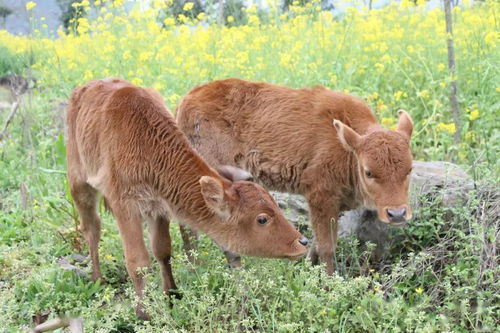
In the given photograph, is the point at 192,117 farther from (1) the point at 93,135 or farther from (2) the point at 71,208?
(2) the point at 71,208

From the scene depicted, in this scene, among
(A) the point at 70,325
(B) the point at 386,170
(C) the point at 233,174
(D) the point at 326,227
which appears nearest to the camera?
(A) the point at 70,325

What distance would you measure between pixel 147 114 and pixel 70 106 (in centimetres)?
122

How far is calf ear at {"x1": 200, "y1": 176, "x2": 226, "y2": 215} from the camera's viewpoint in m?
4.77

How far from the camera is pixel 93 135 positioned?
557 centimetres

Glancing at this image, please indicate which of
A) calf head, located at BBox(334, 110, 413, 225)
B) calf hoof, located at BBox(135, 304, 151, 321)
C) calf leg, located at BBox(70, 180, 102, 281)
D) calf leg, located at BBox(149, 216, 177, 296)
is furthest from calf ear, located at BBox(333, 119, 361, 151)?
calf leg, located at BBox(70, 180, 102, 281)

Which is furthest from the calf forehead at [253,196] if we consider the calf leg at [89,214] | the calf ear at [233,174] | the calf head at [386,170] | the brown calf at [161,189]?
the calf leg at [89,214]

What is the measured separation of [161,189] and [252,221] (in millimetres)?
790

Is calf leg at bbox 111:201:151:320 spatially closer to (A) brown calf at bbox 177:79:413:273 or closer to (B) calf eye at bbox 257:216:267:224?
(B) calf eye at bbox 257:216:267:224

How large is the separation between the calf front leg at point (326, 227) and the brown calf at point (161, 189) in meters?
0.88

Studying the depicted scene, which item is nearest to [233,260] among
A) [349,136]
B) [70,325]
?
[349,136]

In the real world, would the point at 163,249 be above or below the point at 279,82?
below

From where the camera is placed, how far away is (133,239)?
17.1ft

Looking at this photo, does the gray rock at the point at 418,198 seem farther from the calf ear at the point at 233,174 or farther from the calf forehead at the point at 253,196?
the calf forehead at the point at 253,196

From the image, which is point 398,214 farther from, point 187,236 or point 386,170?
point 187,236
